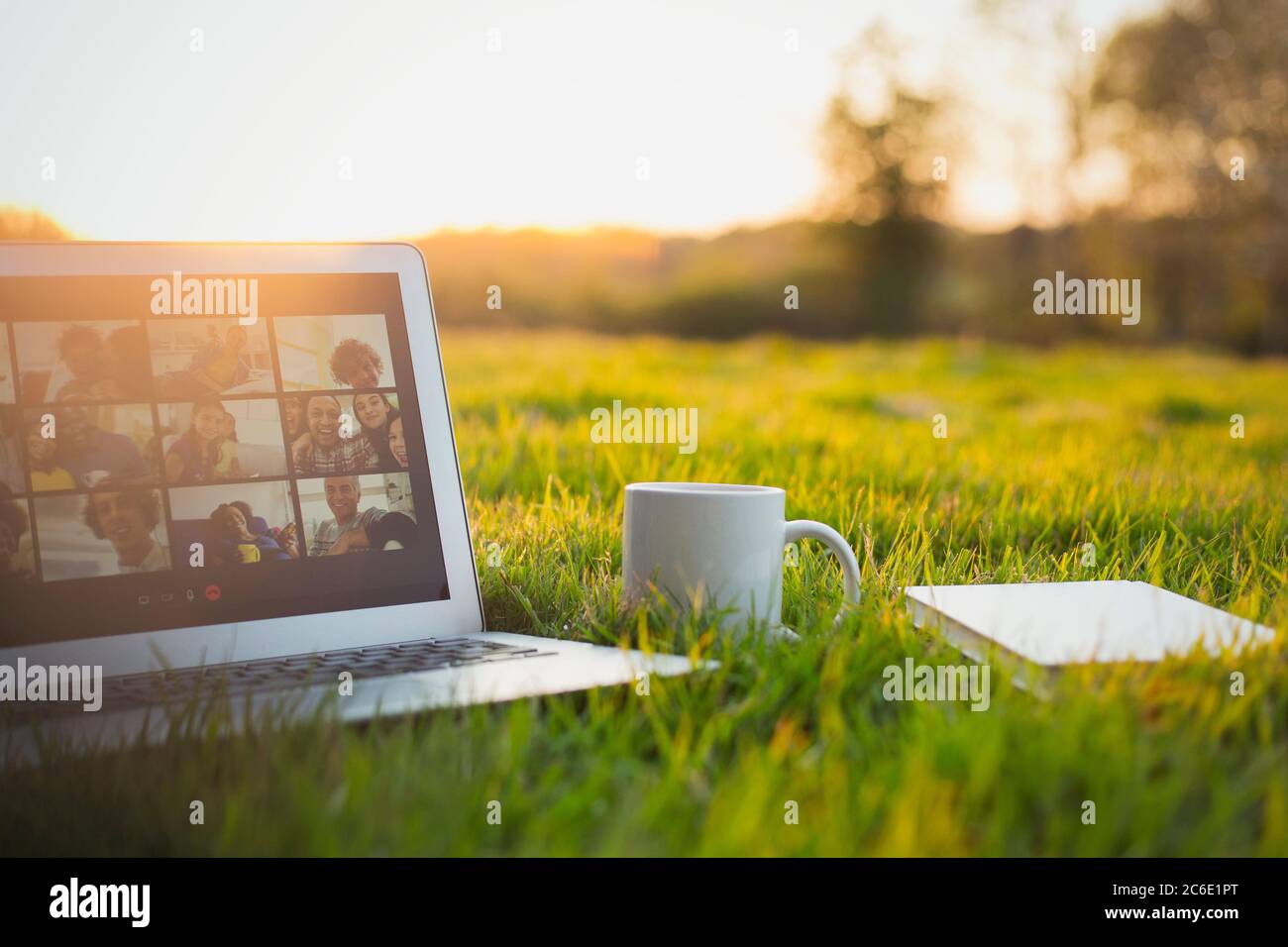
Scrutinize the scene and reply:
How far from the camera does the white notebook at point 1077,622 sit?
3.83ft

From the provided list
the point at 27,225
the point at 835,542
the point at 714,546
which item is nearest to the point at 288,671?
the point at 714,546

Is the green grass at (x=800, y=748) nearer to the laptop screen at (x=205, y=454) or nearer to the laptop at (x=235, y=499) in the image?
the laptop at (x=235, y=499)

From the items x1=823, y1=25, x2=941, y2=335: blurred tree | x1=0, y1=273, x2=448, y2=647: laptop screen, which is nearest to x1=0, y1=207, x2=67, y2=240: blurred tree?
x1=0, y1=273, x2=448, y2=647: laptop screen

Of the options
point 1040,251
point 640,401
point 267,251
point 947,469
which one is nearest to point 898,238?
point 1040,251

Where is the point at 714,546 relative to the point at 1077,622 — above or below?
above

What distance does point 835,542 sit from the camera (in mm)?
1458

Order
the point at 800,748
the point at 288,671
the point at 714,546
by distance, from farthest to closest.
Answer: the point at 714,546 < the point at 288,671 < the point at 800,748

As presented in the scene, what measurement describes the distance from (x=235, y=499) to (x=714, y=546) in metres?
0.62

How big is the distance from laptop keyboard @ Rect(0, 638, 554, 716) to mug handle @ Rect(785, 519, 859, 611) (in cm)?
39

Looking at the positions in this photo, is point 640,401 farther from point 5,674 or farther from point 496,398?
point 5,674

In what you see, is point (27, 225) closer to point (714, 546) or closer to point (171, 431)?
point (171, 431)

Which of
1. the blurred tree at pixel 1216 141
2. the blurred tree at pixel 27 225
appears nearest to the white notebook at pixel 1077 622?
the blurred tree at pixel 27 225

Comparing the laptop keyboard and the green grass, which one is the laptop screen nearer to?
the laptop keyboard

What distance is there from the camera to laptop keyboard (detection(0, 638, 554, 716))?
110 cm
